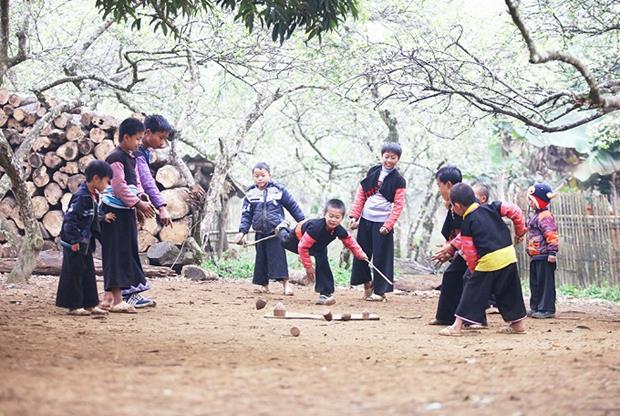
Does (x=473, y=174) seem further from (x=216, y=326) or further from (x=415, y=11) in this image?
(x=216, y=326)

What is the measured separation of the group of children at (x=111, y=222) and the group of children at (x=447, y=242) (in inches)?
84.6

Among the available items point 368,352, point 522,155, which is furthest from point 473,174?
point 368,352

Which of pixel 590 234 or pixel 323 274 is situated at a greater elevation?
pixel 590 234

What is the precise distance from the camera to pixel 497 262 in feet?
21.5

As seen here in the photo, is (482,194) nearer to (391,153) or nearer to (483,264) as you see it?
(391,153)

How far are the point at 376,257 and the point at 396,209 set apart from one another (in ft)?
2.19

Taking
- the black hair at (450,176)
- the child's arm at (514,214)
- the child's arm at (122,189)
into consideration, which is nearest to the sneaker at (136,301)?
the child's arm at (122,189)

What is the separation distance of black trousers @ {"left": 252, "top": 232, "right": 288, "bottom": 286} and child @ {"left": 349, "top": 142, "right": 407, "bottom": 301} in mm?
1054

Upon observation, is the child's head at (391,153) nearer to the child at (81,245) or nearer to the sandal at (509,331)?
the sandal at (509,331)

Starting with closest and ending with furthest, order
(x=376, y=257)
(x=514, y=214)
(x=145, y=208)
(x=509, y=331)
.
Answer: (x=509, y=331) → (x=514, y=214) → (x=145, y=208) → (x=376, y=257)

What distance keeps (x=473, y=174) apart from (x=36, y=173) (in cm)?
1175

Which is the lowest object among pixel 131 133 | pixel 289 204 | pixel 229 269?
pixel 229 269

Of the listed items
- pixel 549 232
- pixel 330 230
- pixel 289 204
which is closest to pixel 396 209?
pixel 330 230

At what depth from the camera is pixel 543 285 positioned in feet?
28.2
